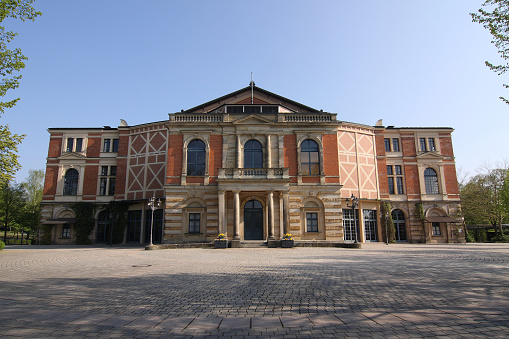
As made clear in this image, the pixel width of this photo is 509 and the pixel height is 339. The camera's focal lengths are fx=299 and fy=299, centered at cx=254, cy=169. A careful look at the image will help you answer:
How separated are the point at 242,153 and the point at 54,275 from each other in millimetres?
19903

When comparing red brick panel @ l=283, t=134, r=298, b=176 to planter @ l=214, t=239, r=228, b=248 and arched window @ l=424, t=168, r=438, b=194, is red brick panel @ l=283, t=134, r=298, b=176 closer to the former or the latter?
planter @ l=214, t=239, r=228, b=248

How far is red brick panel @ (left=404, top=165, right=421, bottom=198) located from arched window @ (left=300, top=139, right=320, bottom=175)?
13.3 m

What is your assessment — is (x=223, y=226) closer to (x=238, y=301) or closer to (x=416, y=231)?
(x=238, y=301)

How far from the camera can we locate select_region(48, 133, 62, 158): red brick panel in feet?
115

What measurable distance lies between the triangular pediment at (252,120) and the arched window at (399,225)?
18.7 metres

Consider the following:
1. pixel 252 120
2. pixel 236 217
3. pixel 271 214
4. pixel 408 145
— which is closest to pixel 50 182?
pixel 236 217

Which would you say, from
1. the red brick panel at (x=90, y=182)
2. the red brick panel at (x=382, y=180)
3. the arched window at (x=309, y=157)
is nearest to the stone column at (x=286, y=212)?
the arched window at (x=309, y=157)

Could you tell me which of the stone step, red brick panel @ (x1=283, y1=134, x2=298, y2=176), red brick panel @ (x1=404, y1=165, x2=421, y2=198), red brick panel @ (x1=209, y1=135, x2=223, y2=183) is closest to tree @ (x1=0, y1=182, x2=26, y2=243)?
red brick panel @ (x1=209, y1=135, x2=223, y2=183)

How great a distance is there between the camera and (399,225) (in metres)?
34.2

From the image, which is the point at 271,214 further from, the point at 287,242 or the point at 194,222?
the point at 194,222

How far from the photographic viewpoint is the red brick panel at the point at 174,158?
28.1m

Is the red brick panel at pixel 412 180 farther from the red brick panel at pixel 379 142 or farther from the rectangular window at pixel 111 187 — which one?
the rectangular window at pixel 111 187

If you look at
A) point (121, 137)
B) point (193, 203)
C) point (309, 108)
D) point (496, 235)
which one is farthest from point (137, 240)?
point (496, 235)

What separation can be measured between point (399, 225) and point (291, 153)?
16.3m
